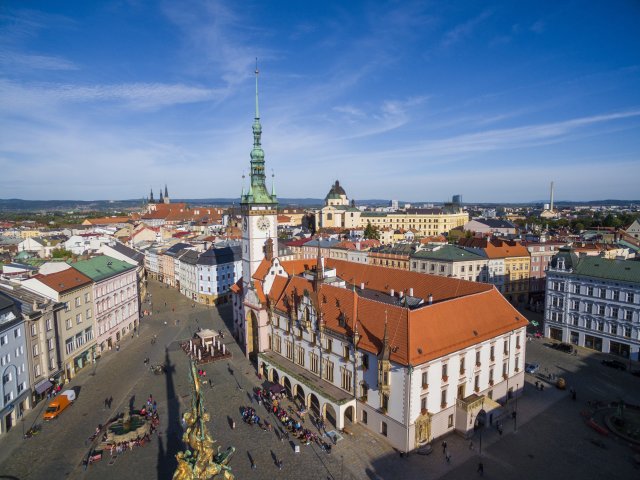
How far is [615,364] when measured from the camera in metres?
45.7

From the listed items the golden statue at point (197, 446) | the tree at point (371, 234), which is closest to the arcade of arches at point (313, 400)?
the golden statue at point (197, 446)

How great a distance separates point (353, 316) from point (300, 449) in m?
11.3

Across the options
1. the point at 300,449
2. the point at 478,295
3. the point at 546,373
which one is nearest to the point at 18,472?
the point at 300,449

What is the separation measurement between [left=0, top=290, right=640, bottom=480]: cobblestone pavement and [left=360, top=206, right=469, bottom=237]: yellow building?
442 feet

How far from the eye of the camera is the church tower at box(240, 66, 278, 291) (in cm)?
5253

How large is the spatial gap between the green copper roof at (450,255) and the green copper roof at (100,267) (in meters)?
50.9

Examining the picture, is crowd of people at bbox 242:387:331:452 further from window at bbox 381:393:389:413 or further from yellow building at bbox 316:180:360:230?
yellow building at bbox 316:180:360:230

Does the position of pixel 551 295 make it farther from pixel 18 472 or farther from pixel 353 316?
pixel 18 472

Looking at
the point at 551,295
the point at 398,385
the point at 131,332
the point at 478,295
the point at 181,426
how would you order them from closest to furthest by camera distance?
the point at 398,385
the point at 181,426
the point at 478,295
the point at 551,295
the point at 131,332

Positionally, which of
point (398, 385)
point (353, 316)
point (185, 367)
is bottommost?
point (185, 367)

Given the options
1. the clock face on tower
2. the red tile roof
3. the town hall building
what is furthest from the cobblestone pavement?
the clock face on tower

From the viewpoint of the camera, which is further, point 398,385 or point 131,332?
point 131,332

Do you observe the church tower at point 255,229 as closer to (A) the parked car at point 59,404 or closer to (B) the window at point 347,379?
(B) the window at point 347,379

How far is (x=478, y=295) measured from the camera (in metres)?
38.4
